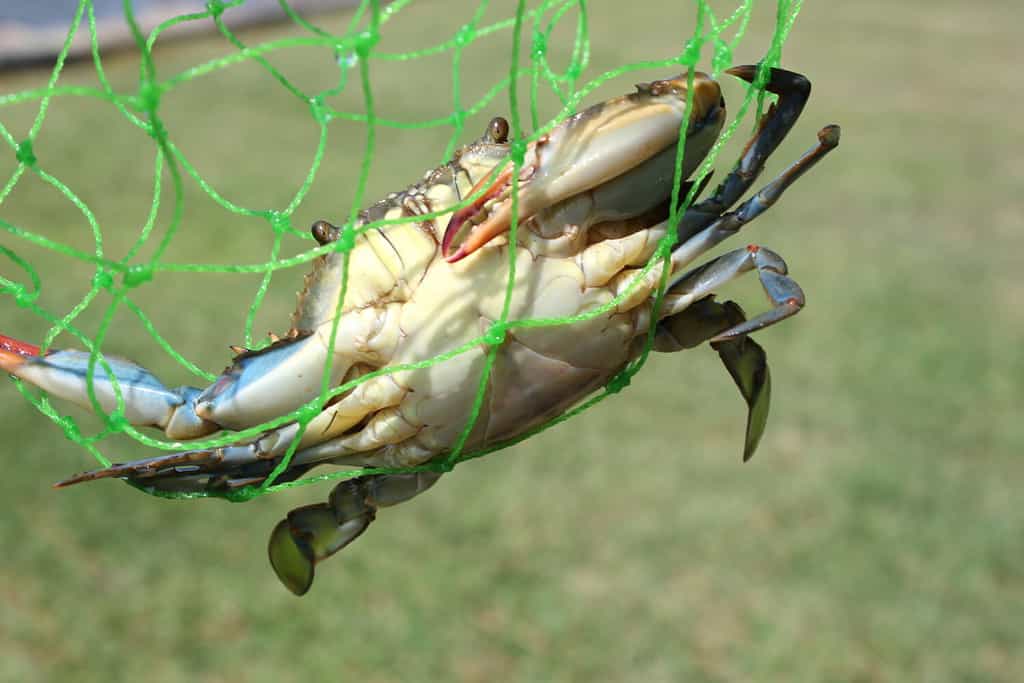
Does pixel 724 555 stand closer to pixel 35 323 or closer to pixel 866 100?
pixel 35 323

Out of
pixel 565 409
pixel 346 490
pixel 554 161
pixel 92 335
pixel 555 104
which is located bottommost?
pixel 555 104

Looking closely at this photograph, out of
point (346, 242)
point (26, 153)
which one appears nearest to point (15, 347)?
point (26, 153)

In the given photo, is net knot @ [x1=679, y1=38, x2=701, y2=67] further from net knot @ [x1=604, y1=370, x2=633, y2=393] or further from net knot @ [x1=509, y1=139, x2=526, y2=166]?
net knot @ [x1=604, y1=370, x2=633, y2=393]

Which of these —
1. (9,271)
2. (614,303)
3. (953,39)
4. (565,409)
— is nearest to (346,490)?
(565,409)

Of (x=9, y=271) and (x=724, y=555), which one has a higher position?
(x=9, y=271)

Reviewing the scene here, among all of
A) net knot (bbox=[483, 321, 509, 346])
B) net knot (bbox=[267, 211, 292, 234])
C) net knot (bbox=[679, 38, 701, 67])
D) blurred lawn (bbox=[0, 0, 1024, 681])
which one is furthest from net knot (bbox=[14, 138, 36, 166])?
blurred lawn (bbox=[0, 0, 1024, 681])

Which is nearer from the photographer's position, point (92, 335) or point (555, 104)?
point (92, 335)

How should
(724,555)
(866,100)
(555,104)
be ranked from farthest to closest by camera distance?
1. (866,100)
2. (555,104)
3. (724,555)
